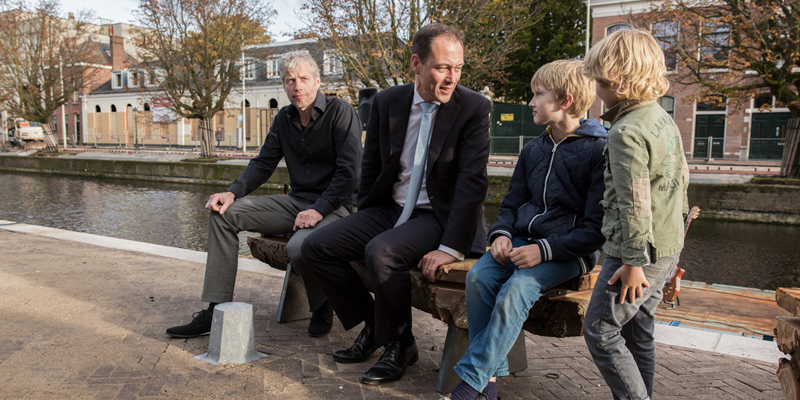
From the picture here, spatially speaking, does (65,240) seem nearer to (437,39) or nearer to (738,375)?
(437,39)

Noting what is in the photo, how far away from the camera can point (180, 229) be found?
976cm

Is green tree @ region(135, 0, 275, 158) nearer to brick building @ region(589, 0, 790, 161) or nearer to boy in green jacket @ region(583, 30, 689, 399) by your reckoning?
brick building @ region(589, 0, 790, 161)

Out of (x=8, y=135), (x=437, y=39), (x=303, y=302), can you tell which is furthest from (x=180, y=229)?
(x=8, y=135)

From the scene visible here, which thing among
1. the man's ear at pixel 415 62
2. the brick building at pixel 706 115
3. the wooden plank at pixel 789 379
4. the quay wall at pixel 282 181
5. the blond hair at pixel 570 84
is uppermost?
the brick building at pixel 706 115

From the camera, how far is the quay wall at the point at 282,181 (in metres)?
11.9

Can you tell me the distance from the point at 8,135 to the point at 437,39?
54.1 metres

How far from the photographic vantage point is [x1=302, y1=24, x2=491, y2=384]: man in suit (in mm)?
2873

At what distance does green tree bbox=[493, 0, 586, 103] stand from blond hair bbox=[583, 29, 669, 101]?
31850 mm

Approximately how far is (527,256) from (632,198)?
51cm

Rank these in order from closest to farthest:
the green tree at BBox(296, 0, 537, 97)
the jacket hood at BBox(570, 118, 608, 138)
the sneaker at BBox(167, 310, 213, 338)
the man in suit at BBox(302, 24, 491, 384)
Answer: the jacket hood at BBox(570, 118, 608, 138) < the man in suit at BBox(302, 24, 491, 384) < the sneaker at BBox(167, 310, 213, 338) < the green tree at BBox(296, 0, 537, 97)

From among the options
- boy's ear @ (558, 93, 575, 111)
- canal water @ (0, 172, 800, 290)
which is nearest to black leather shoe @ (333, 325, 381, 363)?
boy's ear @ (558, 93, 575, 111)

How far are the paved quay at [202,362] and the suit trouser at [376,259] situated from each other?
29cm

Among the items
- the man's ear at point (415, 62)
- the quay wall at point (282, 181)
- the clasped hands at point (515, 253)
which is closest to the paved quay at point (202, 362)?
the clasped hands at point (515, 253)

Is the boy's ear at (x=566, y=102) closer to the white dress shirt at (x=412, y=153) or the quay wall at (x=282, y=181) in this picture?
the white dress shirt at (x=412, y=153)
